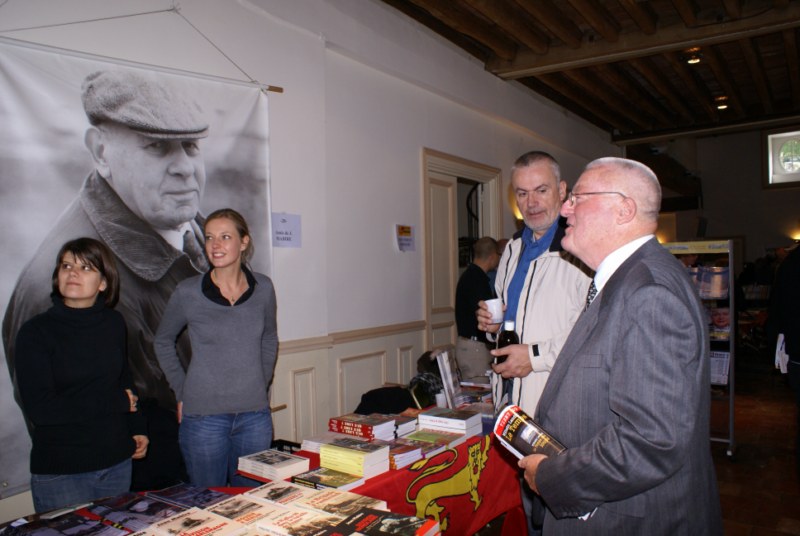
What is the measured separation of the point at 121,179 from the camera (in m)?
2.77

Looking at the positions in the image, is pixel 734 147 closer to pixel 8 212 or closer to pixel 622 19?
pixel 622 19

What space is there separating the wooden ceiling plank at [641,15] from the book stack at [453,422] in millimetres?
3790

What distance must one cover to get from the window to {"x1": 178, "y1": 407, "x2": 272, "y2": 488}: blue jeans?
14.4 m

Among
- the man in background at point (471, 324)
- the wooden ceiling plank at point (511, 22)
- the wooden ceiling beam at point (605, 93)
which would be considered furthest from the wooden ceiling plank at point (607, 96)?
the man in background at point (471, 324)

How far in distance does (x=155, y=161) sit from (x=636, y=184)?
7.90 feet

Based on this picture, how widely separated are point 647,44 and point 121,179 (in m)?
4.70

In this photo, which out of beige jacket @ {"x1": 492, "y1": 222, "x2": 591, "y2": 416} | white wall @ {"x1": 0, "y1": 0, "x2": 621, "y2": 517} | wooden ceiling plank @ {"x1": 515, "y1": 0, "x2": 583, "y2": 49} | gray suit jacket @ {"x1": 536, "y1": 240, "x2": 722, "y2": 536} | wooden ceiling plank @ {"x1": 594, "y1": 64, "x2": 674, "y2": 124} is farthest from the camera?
wooden ceiling plank @ {"x1": 594, "y1": 64, "x2": 674, "y2": 124}

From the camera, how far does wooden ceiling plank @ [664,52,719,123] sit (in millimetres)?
5922

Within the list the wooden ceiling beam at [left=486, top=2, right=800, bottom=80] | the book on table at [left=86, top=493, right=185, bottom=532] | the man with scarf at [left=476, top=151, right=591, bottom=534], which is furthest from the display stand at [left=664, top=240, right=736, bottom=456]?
the book on table at [left=86, top=493, right=185, bottom=532]

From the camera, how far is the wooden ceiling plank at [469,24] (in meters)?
4.59

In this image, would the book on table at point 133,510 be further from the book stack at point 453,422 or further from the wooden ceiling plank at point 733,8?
the wooden ceiling plank at point 733,8

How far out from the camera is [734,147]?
551 inches

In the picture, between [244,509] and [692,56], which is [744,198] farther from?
[244,509]

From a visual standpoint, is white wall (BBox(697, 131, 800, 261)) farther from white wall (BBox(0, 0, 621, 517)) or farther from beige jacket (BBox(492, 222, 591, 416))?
beige jacket (BBox(492, 222, 591, 416))
